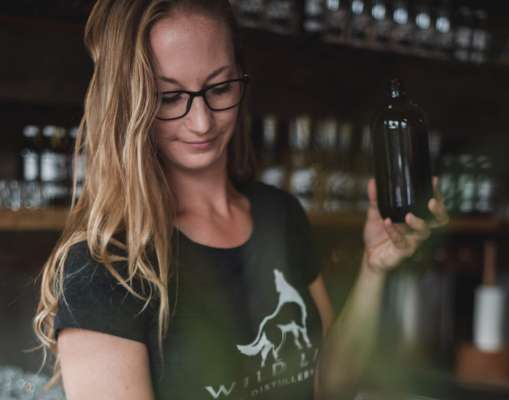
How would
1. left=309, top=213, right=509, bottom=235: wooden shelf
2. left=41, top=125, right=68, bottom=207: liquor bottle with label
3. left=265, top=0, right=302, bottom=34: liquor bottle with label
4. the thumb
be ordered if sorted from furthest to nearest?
1. left=309, top=213, right=509, bottom=235: wooden shelf
2. left=265, top=0, right=302, bottom=34: liquor bottle with label
3. left=41, top=125, right=68, bottom=207: liquor bottle with label
4. the thumb

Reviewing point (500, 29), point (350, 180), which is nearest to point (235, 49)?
point (350, 180)

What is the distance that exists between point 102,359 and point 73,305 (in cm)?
8

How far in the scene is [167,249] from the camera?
917mm

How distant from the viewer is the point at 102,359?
829mm

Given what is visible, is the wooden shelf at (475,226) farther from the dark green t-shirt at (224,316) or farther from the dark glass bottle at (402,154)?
the dark glass bottle at (402,154)

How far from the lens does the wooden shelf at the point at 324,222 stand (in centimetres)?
132

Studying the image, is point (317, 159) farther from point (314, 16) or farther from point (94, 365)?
point (94, 365)

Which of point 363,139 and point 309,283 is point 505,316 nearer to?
point 363,139

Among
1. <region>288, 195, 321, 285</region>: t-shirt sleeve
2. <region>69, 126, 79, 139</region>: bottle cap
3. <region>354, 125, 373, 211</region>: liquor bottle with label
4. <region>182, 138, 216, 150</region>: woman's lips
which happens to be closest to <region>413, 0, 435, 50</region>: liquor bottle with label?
<region>354, 125, 373, 211</region>: liquor bottle with label

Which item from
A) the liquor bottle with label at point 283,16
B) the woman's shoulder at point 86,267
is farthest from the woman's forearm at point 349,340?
the liquor bottle with label at point 283,16

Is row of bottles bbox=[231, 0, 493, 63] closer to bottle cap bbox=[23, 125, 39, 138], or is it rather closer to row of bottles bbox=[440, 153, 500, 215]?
row of bottles bbox=[440, 153, 500, 215]

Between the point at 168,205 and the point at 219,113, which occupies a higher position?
the point at 219,113

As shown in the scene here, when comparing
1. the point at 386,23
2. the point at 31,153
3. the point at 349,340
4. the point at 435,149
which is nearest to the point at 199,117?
the point at 349,340

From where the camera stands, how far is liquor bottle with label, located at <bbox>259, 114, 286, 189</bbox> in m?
1.79
